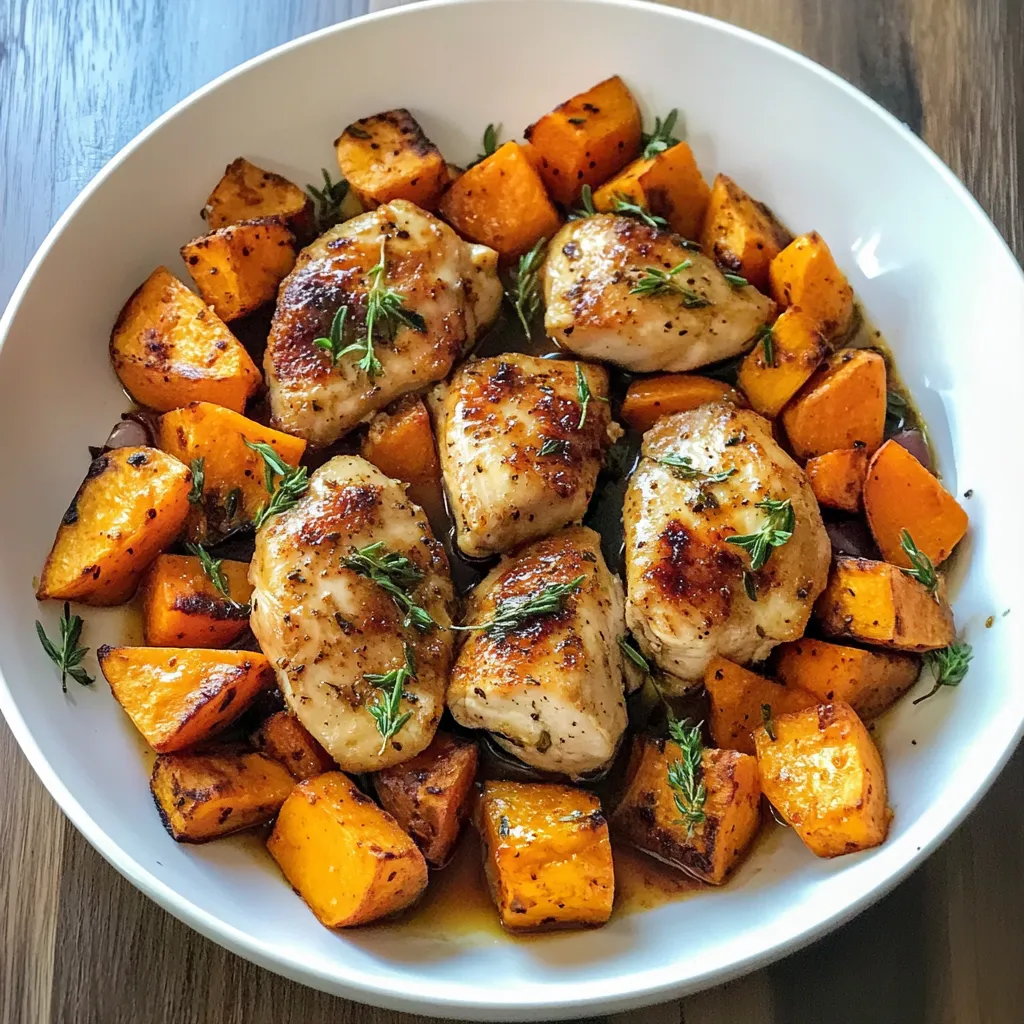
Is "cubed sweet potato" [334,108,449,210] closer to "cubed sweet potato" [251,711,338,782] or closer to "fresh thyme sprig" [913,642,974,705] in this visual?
"cubed sweet potato" [251,711,338,782]

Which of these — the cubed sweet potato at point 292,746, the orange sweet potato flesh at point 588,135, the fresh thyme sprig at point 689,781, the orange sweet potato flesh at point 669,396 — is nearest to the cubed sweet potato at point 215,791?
the cubed sweet potato at point 292,746

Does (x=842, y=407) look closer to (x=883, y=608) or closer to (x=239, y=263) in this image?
(x=883, y=608)

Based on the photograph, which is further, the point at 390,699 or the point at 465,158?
the point at 465,158

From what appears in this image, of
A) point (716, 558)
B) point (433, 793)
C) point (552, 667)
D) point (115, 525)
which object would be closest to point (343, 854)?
point (433, 793)

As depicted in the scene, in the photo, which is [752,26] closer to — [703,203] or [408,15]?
[703,203]

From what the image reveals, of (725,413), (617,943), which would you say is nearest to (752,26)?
(725,413)
